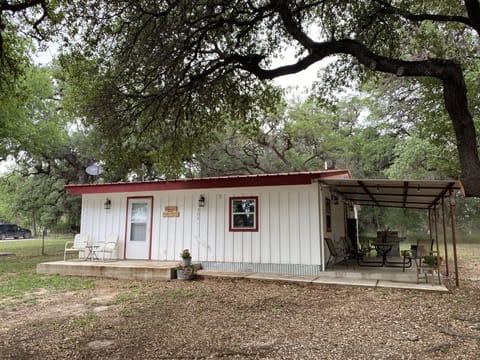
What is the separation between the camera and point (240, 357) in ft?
12.3

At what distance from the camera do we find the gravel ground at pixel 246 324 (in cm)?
391

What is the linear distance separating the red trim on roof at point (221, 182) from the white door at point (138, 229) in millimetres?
478

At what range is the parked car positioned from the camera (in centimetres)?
3152

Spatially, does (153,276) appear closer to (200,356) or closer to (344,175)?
(200,356)

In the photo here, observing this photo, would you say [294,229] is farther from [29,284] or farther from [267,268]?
[29,284]

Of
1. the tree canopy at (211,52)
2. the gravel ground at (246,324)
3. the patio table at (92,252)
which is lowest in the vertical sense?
the gravel ground at (246,324)

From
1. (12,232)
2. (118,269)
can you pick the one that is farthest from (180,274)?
(12,232)

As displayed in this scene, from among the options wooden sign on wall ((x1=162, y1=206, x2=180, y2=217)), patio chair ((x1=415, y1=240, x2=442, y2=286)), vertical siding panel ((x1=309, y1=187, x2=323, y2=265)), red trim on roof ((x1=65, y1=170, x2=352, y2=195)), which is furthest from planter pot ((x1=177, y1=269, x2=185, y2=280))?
patio chair ((x1=415, y1=240, x2=442, y2=286))

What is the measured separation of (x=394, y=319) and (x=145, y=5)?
6553mm

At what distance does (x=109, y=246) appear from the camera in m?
10.4

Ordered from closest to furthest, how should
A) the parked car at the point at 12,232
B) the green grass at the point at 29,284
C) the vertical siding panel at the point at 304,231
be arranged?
the green grass at the point at 29,284, the vertical siding panel at the point at 304,231, the parked car at the point at 12,232

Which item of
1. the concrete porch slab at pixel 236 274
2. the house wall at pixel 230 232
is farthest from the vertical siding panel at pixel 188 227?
the concrete porch slab at pixel 236 274

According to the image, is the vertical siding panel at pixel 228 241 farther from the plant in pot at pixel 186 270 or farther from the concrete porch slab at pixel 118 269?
the concrete porch slab at pixel 118 269

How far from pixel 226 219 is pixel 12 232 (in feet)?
100
